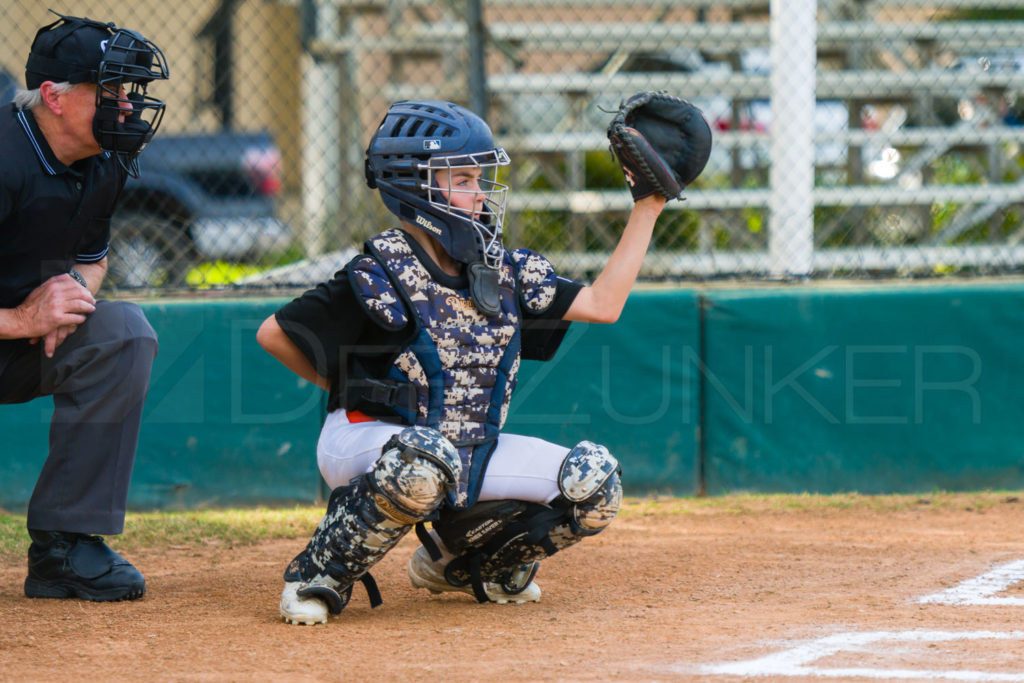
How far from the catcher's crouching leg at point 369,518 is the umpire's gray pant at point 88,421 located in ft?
2.47

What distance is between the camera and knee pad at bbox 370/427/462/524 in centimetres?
302

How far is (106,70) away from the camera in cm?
343

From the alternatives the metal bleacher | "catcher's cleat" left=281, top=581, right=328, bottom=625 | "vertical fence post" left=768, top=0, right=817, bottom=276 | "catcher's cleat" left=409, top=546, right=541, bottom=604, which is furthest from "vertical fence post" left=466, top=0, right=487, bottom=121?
"catcher's cleat" left=281, top=581, right=328, bottom=625

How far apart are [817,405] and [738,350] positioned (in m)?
0.42

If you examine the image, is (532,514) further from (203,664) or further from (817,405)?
(817,405)

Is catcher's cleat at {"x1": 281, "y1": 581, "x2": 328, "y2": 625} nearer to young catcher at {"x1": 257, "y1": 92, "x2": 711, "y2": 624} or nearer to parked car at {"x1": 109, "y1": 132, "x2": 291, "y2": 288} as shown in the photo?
young catcher at {"x1": 257, "y1": 92, "x2": 711, "y2": 624}

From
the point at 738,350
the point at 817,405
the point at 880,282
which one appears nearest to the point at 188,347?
the point at 738,350

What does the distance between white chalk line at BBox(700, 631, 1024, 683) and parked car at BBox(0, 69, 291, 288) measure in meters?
4.09

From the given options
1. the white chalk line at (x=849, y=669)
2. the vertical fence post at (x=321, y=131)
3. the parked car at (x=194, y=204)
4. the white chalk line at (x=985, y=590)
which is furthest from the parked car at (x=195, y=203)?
the white chalk line at (x=849, y=669)

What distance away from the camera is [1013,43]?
27.1 feet

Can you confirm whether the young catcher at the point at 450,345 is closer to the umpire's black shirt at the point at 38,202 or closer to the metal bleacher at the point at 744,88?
the umpire's black shirt at the point at 38,202

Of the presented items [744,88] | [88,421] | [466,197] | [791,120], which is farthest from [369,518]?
[744,88]

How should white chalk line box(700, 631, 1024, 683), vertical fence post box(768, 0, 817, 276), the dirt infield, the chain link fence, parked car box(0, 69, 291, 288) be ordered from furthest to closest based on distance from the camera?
parked car box(0, 69, 291, 288)
the chain link fence
vertical fence post box(768, 0, 817, 276)
the dirt infield
white chalk line box(700, 631, 1024, 683)

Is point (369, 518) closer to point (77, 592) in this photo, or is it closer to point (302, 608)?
point (302, 608)
